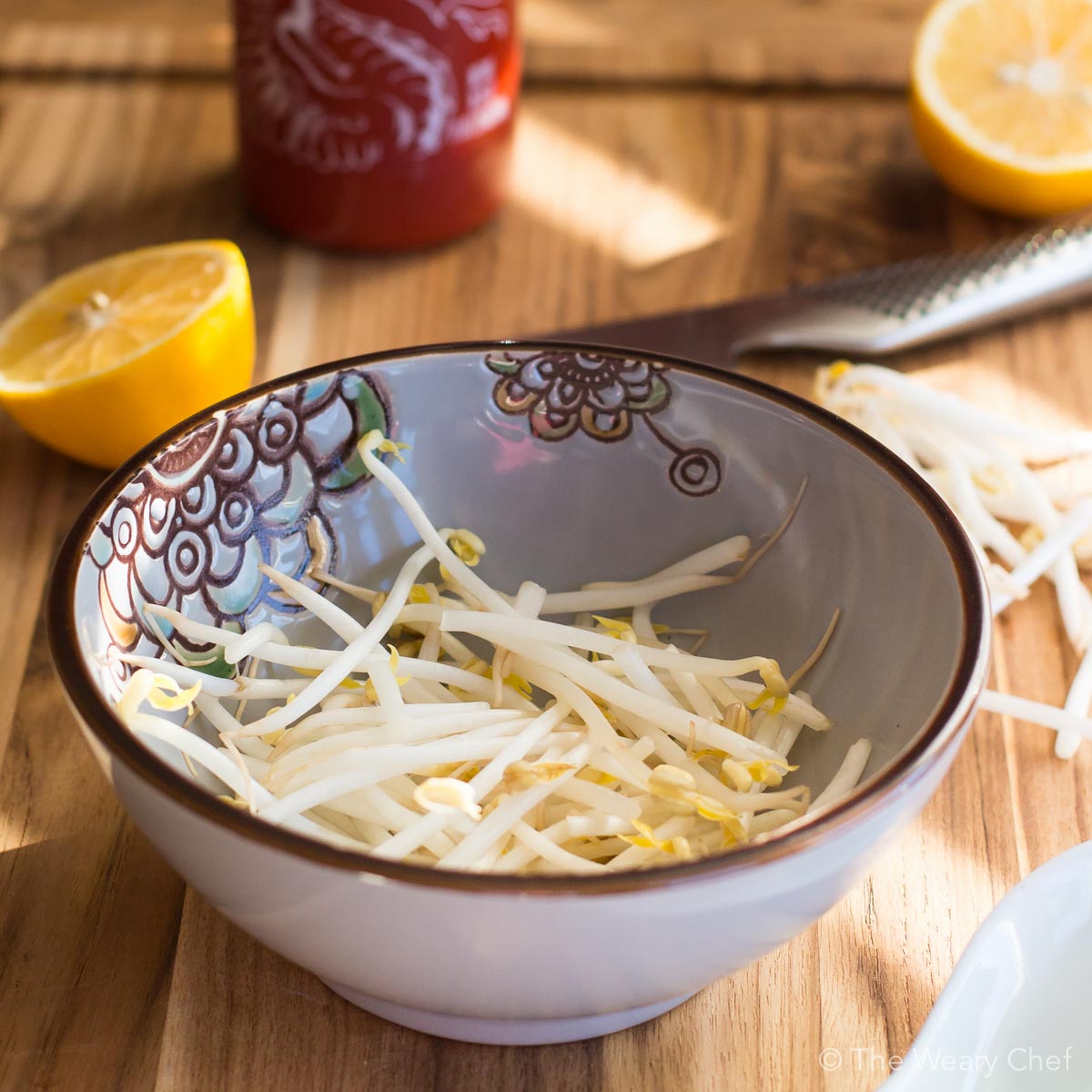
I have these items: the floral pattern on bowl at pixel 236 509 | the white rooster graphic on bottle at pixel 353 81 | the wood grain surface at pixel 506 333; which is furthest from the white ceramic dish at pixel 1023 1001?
the white rooster graphic on bottle at pixel 353 81

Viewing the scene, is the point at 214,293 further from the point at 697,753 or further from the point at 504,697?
the point at 697,753

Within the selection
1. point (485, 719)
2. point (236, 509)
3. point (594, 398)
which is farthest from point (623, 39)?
point (485, 719)

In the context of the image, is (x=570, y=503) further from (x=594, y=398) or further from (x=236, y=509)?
(x=236, y=509)

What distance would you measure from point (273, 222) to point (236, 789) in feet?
3.13

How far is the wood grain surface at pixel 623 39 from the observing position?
6.01 ft

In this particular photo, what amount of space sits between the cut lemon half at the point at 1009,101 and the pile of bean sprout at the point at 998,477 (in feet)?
1.30

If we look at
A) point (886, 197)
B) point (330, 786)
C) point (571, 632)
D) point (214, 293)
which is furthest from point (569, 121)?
point (330, 786)

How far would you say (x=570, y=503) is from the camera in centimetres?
94

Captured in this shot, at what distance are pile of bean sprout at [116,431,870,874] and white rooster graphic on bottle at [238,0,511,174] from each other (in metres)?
0.58

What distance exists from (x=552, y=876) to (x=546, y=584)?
44cm

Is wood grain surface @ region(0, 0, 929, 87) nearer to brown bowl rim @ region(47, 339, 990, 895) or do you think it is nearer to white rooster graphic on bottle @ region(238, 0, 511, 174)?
white rooster graphic on bottle @ region(238, 0, 511, 174)

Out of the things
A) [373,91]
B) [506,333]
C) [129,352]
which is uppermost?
[373,91]

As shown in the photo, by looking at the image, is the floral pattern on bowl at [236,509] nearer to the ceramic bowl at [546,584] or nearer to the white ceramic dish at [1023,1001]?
A: the ceramic bowl at [546,584]

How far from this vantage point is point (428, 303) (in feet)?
4.66
